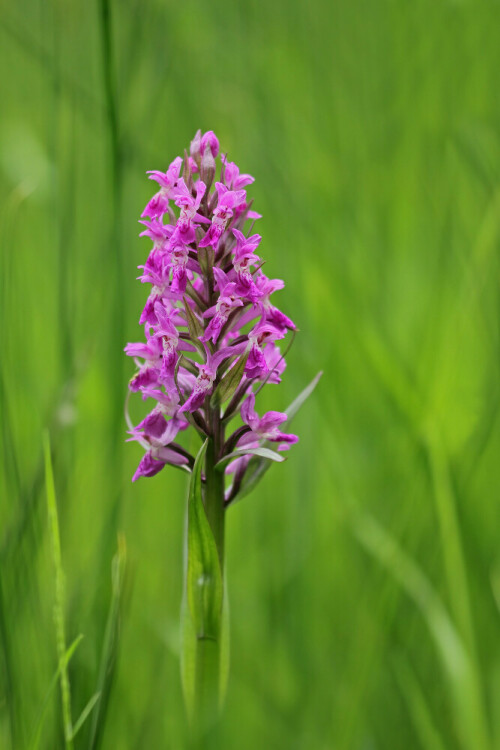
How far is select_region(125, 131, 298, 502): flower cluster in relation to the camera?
143 centimetres

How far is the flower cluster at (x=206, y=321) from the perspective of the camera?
1.43 m

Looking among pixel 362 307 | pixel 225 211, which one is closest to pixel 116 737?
pixel 225 211

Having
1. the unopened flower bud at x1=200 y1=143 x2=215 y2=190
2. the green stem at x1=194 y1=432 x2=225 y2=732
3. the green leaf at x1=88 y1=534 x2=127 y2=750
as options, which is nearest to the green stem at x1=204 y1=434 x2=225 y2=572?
the green stem at x1=194 y1=432 x2=225 y2=732

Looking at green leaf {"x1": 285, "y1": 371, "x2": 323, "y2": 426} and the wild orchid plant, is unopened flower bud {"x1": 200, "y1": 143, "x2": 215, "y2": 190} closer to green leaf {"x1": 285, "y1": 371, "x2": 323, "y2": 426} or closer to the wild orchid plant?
the wild orchid plant

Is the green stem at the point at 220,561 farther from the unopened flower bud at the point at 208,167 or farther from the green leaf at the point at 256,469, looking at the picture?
the unopened flower bud at the point at 208,167

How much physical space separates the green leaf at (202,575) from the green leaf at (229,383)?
0.20 meters

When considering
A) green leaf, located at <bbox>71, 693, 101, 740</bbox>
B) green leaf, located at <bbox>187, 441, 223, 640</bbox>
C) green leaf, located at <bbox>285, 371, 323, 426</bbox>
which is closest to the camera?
green leaf, located at <bbox>71, 693, 101, 740</bbox>

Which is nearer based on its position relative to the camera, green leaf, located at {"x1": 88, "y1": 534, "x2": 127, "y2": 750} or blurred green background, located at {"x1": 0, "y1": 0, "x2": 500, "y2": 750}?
green leaf, located at {"x1": 88, "y1": 534, "x2": 127, "y2": 750}

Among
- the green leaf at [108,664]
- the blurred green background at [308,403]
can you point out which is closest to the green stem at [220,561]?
the blurred green background at [308,403]

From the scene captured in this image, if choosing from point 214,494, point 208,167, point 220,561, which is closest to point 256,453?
point 214,494

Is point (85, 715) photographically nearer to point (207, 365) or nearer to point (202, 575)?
point (202, 575)

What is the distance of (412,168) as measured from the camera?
3777 millimetres

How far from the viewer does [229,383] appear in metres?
1.43

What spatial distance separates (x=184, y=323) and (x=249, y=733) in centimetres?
95
